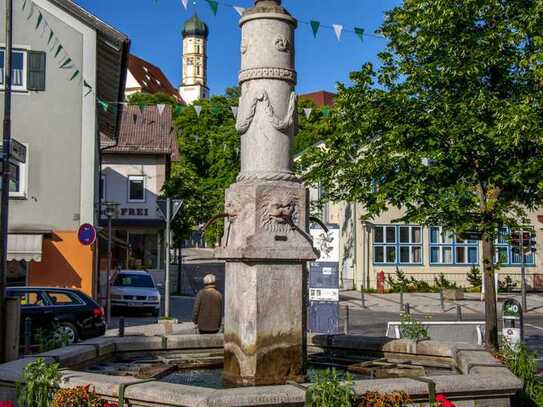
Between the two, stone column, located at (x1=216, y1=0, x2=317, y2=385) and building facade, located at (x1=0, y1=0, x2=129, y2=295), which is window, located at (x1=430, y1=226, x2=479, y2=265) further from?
stone column, located at (x1=216, y1=0, x2=317, y2=385)

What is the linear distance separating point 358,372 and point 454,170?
6832mm

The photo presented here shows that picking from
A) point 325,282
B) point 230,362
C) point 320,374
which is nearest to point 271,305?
point 230,362

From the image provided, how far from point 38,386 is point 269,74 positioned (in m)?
3.88

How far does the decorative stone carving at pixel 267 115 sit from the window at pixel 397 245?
1314 inches

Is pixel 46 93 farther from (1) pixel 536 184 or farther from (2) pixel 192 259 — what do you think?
(2) pixel 192 259

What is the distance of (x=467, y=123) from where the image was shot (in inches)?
565

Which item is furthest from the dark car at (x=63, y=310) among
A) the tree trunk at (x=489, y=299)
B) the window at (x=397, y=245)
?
the window at (x=397, y=245)

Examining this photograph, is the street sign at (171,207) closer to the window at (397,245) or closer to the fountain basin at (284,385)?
the fountain basin at (284,385)

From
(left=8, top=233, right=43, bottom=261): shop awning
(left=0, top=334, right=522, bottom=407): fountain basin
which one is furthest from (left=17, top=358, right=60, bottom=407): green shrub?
(left=8, top=233, right=43, bottom=261): shop awning

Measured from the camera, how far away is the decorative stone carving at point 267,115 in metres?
8.45

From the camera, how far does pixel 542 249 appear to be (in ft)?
142

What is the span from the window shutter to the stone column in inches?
667

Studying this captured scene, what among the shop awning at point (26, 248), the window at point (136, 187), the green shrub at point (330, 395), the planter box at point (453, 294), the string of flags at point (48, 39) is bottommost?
the planter box at point (453, 294)

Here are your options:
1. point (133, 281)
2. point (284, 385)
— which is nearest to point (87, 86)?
point (133, 281)
